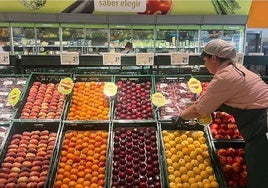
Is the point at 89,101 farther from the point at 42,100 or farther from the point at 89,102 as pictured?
the point at 42,100

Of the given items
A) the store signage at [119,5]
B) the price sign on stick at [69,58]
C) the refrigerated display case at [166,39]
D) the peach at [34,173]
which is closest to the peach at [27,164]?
the peach at [34,173]

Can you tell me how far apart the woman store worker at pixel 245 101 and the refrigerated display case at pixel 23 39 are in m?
7.05

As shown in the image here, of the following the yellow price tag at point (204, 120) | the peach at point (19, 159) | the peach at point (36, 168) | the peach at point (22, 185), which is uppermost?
the yellow price tag at point (204, 120)

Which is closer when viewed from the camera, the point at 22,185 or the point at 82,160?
the point at 22,185

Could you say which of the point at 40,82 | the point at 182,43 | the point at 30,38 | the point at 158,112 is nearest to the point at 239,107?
the point at 158,112

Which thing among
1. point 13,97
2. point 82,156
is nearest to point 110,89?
point 82,156

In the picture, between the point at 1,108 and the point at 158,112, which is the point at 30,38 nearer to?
the point at 1,108

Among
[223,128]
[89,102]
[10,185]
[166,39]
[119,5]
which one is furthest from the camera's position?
[166,39]

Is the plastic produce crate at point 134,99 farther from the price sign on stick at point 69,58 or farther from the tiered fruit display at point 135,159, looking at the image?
the price sign on stick at point 69,58

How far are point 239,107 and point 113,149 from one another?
4.05ft

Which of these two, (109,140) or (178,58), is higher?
(178,58)

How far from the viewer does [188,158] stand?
10.9ft

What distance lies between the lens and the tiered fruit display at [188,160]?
10.2ft

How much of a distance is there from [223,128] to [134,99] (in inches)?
40.5
